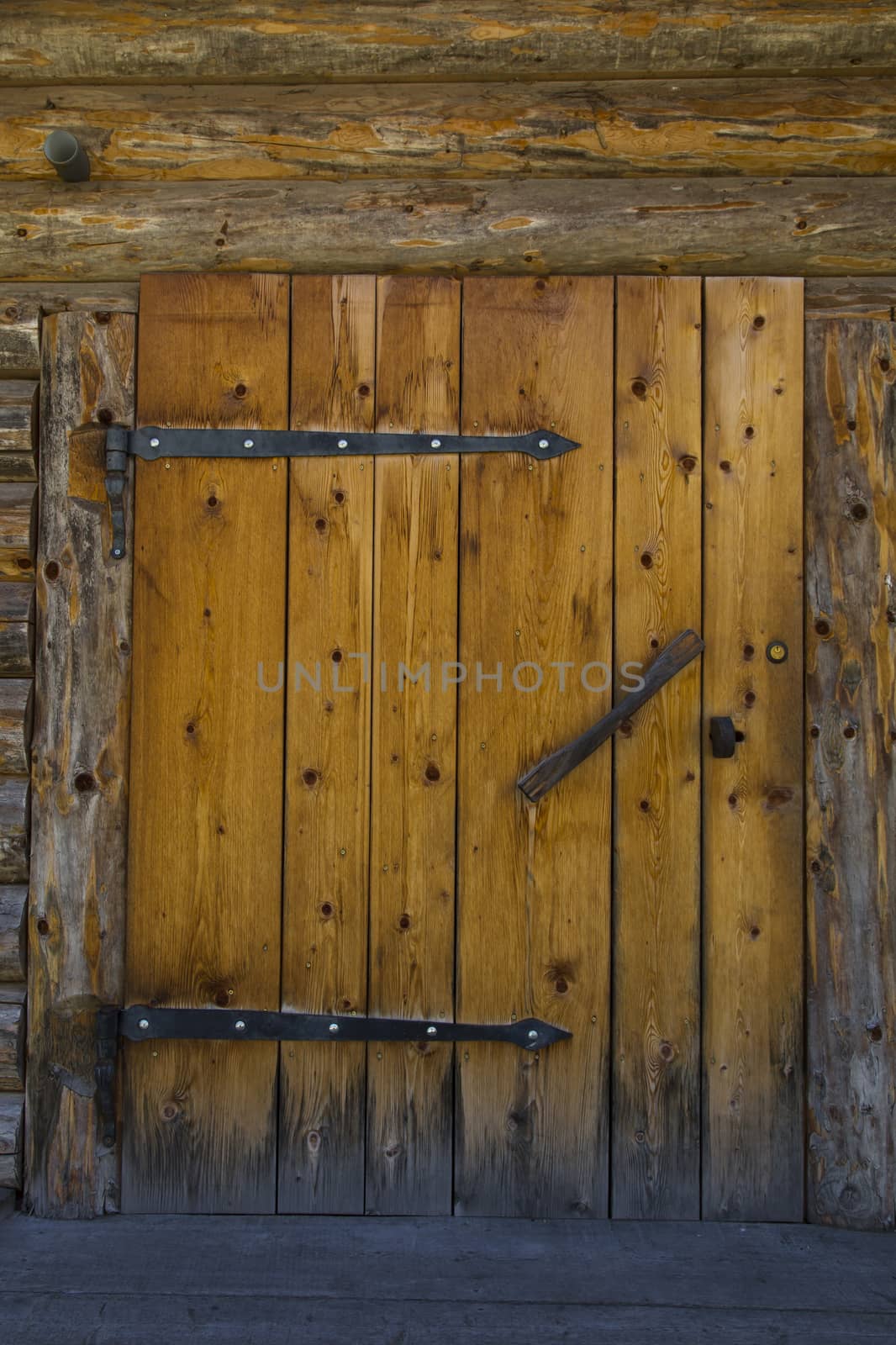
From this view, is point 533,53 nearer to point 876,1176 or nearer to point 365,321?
point 365,321

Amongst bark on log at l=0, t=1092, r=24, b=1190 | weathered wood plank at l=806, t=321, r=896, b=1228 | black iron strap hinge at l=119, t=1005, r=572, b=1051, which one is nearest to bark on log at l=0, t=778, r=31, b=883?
black iron strap hinge at l=119, t=1005, r=572, b=1051

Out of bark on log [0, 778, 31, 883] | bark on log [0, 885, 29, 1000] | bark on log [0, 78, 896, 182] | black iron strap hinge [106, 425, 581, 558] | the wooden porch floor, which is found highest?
bark on log [0, 78, 896, 182]

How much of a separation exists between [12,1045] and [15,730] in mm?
667

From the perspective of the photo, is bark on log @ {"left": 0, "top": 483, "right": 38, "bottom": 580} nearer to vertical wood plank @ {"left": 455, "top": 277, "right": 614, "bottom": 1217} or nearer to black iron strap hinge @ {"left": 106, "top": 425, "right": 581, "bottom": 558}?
black iron strap hinge @ {"left": 106, "top": 425, "right": 581, "bottom": 558}

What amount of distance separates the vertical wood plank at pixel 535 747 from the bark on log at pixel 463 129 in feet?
1.00

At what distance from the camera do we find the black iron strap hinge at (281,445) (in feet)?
6.42

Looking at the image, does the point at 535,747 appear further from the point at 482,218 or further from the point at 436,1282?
the point at 482,218

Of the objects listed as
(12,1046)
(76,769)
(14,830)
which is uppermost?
(76,769)

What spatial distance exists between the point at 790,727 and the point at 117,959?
1.52 metres

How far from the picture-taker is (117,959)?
1.96 m

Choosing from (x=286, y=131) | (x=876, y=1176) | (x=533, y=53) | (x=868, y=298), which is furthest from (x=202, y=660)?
(x=876, y=1176)

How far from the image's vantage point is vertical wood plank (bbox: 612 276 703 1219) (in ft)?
6.33

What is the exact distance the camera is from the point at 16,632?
1.97m

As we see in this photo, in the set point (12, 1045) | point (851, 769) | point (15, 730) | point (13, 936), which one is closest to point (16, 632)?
point (15, 730)
